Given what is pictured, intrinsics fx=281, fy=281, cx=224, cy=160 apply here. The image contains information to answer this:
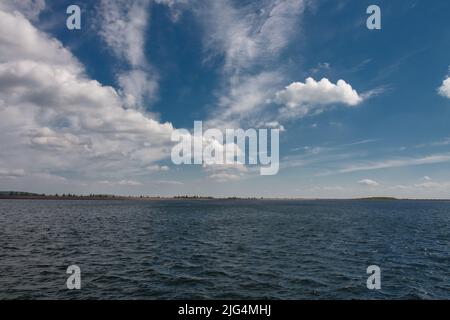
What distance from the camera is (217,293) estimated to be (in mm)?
25094
